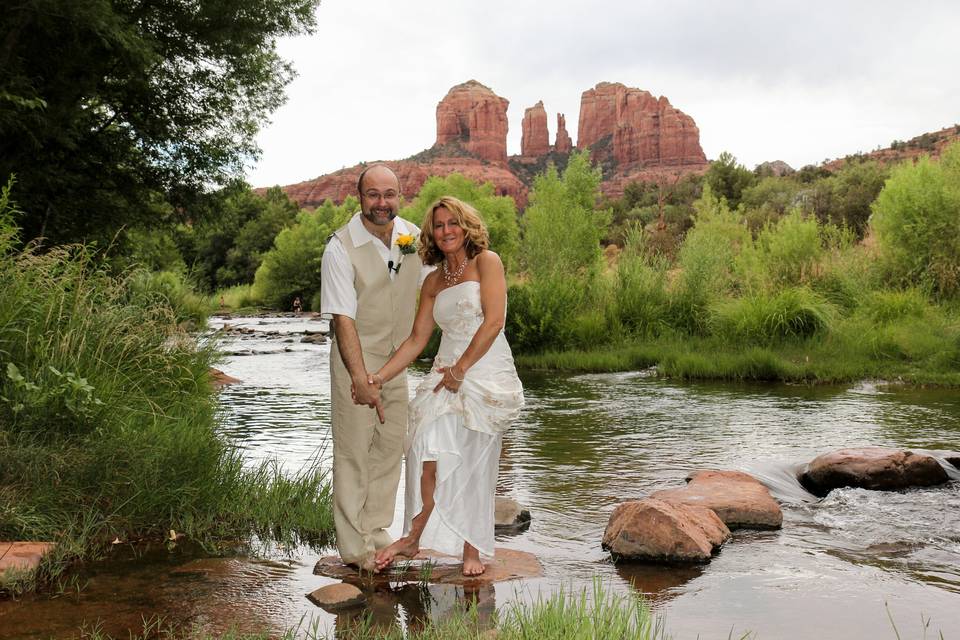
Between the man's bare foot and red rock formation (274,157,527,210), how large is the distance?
126382 millimetres

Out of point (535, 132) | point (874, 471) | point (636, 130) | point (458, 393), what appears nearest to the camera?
point (458, 393)

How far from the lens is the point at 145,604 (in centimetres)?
455

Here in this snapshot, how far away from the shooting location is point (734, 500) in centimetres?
689

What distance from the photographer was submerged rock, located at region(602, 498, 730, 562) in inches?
225

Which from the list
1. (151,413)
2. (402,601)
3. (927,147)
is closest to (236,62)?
(151,413)

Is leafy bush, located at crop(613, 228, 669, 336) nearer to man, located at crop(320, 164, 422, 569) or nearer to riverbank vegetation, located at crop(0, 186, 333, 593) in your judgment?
riverbank vegetation, located at crop(0, 186, 333, 593)

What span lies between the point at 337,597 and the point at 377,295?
5.29 ft

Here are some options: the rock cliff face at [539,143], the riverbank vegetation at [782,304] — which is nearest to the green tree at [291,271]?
the riverbank vegetation at [782,304]

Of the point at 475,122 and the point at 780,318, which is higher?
the point at 475,122

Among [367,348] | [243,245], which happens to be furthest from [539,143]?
[367,348]

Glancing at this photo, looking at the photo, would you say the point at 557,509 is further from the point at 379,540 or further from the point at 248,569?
the point at 248,569

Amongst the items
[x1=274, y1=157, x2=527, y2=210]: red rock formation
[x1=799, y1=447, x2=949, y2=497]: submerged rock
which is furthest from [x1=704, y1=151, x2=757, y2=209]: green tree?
[x1=274, y1=157, x2=527, y2=210]: red rock formation

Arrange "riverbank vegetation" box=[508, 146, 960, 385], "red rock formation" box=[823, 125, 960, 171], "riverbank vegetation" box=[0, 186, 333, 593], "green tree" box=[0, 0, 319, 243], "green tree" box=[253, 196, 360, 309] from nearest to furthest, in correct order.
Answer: "riverbank vegetation" box=[0, 186, 333, 593] < "green tree" box=[0, 0, 319, 243] < "riverbank vegetation" box=[508, 146, 960, 385] < "green tree" box=[253, 196, 360, 309] < "red rock formation" box=[823, 125, 960, 171]

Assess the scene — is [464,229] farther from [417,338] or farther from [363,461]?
[363,461]
